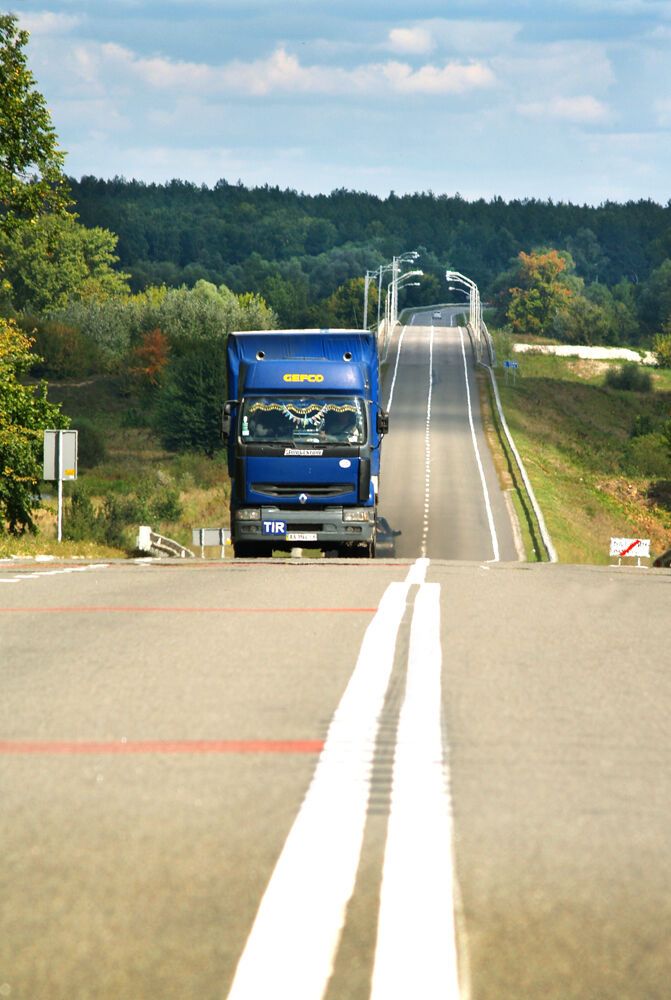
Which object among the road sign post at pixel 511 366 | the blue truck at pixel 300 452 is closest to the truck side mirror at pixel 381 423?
the blue truck at pixel 300 452

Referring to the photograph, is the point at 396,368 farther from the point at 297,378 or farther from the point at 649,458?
the point at 297,378

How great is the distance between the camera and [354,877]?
4.70m

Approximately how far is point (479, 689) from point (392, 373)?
352ft

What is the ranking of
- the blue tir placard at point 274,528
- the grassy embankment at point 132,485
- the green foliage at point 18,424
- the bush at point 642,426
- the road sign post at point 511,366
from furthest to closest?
1. the road sign post at point 511,366
2. the bush at point 642,426
3. the grassy embankment at point 132,485
4. the green foliage at point 18,424
5. the blue tir placard at point 274,528

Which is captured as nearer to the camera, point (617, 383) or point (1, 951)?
point (1, 951)

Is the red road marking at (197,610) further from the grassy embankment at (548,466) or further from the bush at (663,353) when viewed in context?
the bush at (663,353)

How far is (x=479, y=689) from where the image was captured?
8.50 metres

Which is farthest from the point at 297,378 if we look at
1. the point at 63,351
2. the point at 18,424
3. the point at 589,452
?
the point at 63,351

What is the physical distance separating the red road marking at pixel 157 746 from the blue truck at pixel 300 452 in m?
20.7

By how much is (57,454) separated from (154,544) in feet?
9.81

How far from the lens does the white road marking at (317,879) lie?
3.80 metres

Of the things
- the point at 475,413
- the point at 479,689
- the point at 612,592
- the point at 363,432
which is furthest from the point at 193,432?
the point at 479,689

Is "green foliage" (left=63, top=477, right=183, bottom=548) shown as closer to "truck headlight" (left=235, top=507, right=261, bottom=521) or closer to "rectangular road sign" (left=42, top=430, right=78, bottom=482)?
"rectangular road sign" (left=42, top=430, right=78, bottom=482)

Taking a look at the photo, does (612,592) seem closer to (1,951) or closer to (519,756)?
(519,756)
